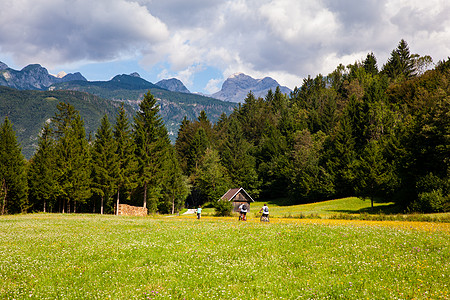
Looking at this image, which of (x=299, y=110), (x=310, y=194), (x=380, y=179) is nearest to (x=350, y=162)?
(x=310, y=194)

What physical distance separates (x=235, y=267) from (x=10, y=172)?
2172 inches

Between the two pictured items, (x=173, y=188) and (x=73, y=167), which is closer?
(x=73, y=167)

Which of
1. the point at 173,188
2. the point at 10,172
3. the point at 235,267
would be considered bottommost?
the point at 235,267

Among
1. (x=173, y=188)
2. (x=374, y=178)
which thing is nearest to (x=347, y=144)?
(x=374, y=178)

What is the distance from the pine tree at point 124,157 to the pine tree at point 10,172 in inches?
666

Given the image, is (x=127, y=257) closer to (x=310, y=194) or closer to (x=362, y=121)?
(x=310, y=194)

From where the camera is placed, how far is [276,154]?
4134 inches

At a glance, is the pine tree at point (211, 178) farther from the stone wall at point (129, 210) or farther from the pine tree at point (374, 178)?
the pine tree at point (374, 178)

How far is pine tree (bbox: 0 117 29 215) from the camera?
2063 inches

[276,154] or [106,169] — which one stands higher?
[276,154]

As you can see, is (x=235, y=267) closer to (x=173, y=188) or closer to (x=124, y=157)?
(x=124, y=157)

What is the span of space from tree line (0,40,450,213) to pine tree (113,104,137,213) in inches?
7.7

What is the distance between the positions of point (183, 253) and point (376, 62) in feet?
431

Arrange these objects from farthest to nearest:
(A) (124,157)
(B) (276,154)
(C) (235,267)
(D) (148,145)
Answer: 1. (B) (276,154)
2. (D) (148,145)
3. (A) (124,157)
4. (C) (235,267)
